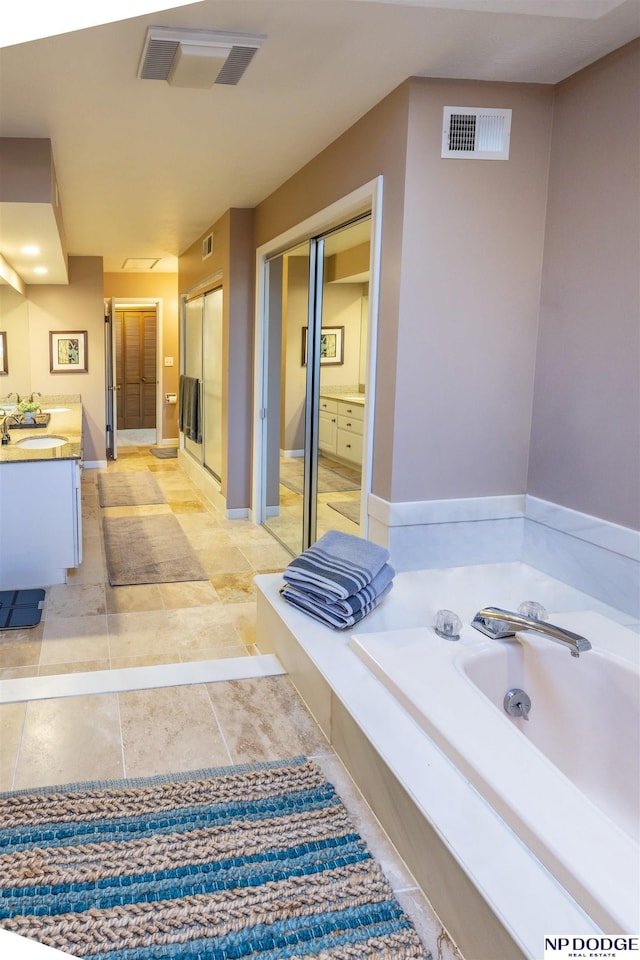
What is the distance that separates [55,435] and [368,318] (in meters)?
2.61

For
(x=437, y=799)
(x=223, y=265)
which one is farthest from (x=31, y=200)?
(x=437, y=799)

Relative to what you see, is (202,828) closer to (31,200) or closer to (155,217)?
(31,200)

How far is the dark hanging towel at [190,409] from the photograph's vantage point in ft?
23.9

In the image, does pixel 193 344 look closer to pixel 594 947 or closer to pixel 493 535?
pixel 493 535

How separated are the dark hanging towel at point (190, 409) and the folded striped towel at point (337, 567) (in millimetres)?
4765

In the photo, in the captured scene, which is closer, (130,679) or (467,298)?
(130,679)

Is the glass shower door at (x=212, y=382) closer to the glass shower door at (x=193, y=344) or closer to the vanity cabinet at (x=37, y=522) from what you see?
the glass shower door at (x=193, y=344)

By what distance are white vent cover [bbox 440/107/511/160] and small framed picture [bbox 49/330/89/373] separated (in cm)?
594

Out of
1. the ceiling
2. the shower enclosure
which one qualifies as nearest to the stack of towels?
the ceiling

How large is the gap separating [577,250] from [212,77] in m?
1.49

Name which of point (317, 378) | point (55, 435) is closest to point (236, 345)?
point (55, 435)

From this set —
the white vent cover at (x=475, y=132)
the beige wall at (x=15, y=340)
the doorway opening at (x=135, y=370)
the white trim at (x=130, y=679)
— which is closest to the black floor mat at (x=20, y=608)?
the white trim at (x=130, y=679)

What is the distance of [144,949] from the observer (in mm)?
1241

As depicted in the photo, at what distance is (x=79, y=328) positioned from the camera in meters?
7.89
